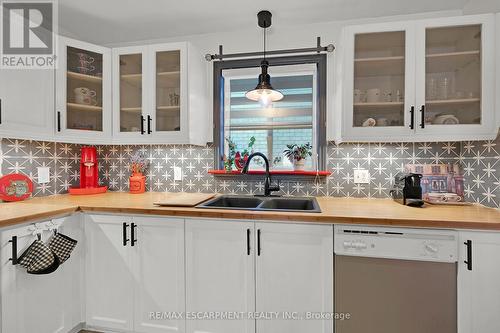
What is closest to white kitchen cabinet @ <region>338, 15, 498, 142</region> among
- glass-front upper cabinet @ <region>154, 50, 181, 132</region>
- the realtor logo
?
glass-front upper cabinet @ <region>154, 50, 181, 132</region>

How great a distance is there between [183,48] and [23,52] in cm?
106

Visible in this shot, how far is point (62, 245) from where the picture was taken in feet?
5.12

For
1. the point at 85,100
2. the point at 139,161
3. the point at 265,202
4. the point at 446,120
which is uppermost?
the point at 85,100

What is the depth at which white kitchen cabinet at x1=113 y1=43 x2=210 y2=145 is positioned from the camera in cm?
204

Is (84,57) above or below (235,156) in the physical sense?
above

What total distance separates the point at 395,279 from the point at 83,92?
2543mm

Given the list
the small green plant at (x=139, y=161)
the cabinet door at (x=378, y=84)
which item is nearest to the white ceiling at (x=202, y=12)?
the cabinet door at (x=378, y=84)

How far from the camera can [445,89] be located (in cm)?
171

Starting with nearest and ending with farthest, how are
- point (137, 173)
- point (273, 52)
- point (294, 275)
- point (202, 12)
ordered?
point (294, 275) < point (202, 12) < point (273, 52) < point (137, 173)

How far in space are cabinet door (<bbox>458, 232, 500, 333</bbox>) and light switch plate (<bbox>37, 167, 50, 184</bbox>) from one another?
2918 mm

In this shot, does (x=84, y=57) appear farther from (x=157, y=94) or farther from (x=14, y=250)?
(x=14, y=250)

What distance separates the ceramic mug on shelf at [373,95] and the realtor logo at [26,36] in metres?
2.28

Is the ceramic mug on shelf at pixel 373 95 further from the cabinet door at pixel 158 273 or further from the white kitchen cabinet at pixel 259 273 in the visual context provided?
the cabinet door at pixel 158 273

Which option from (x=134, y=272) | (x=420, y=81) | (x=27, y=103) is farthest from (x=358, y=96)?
(x=27, y=103)
